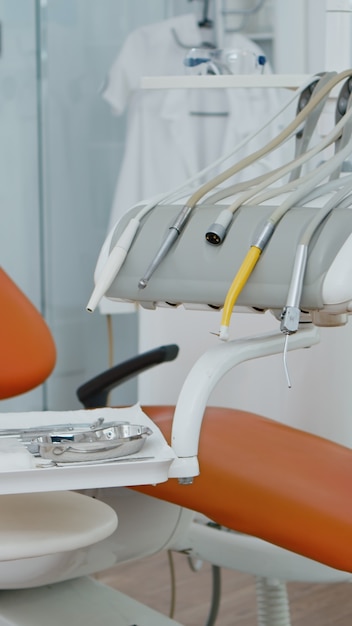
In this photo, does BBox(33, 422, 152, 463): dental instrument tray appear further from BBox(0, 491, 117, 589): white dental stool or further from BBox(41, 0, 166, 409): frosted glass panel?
BBox(41, 0, 166, 409): frosted glass panel

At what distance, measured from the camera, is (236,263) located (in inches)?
37.3

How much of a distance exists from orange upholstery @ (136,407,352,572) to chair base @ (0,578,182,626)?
0.15m

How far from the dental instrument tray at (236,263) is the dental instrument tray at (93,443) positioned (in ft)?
0.45

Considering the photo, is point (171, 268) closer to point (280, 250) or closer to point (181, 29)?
point (280, 250)

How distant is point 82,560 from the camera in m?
1.32

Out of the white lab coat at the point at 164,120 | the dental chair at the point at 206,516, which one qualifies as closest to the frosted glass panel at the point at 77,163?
the white lab coat at the point at 164,120

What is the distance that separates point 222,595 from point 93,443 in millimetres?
1770

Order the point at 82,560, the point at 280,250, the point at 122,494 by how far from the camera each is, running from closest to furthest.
→ the point at 280,250 → the point at 82,560 → the point at 122,494

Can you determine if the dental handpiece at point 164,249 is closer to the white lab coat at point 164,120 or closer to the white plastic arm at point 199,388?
the white plastic arm at point 199,388

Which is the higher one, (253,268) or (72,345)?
(253,268)

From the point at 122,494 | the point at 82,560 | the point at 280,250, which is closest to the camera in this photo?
the point at 280,250

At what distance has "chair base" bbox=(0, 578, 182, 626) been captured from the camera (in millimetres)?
1249

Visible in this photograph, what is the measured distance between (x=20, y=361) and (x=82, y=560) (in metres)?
0.44

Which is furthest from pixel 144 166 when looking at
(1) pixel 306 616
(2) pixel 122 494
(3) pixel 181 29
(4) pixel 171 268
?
(4) pixel 171 268
